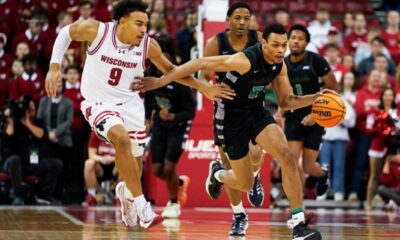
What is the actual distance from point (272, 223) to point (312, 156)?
1372 millimetres

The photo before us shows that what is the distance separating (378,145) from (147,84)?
7013 millimetres

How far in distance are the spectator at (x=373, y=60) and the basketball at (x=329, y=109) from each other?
7052 millimetres

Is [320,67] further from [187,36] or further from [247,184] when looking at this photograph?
[187,36]

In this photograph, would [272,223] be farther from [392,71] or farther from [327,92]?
[392,71]

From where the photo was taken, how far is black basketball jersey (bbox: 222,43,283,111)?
349 inches

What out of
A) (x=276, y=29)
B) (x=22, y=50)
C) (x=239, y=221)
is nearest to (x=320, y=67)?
(x=239, y=221)

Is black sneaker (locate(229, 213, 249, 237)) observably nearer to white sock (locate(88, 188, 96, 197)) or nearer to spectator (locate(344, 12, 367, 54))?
white sock (locate(88, 188, 96, 197))

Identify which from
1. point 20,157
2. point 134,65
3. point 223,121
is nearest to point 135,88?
point 134,65

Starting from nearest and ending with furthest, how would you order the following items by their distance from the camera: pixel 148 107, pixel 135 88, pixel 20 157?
pixel 135 88 < pixel 148 107 < pixel 20 157

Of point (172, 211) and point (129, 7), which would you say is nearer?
point (129, 7)

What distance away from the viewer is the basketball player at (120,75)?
350 inches

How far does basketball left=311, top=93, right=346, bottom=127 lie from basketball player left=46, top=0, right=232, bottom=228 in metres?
1.02

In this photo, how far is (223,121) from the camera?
30.7 ft

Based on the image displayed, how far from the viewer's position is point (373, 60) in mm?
16172
